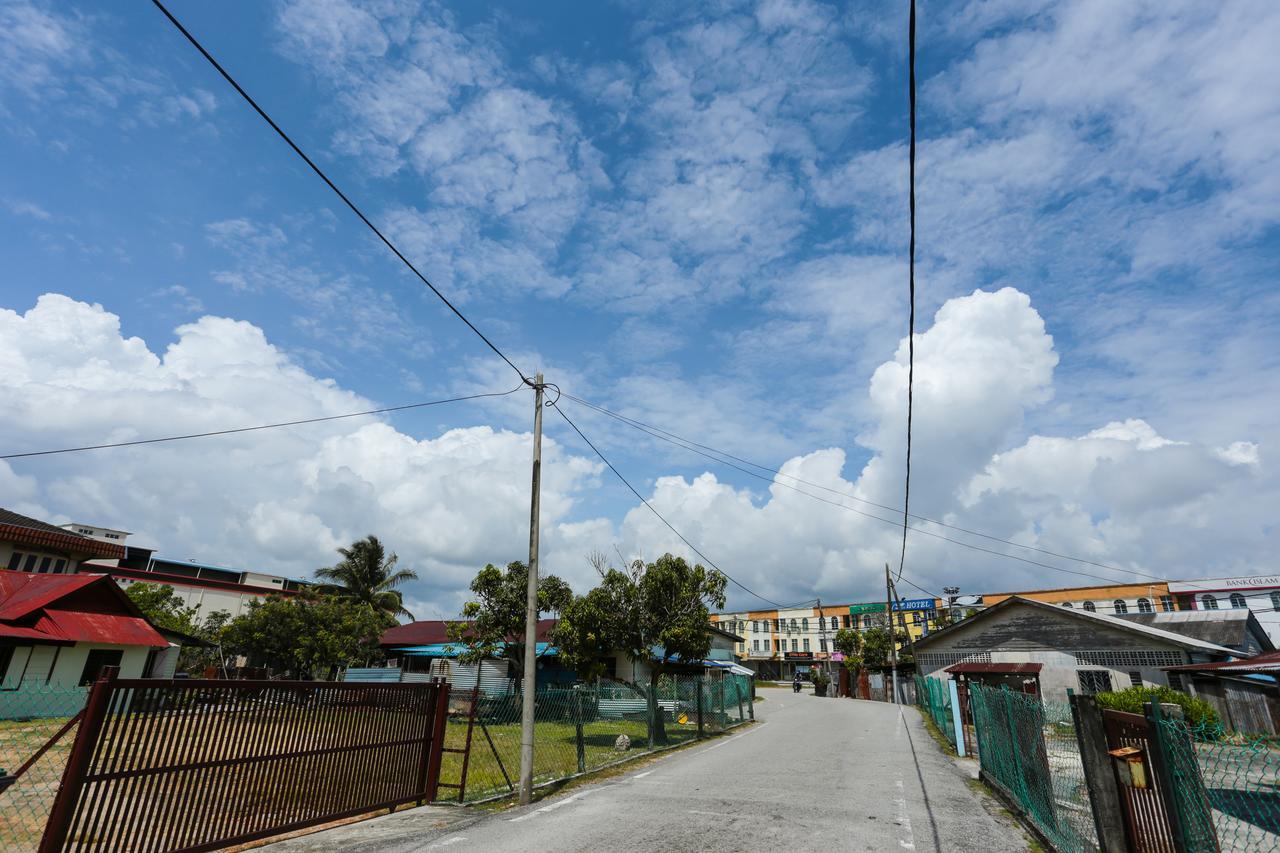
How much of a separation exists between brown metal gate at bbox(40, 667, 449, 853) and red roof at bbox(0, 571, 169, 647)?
1933cm

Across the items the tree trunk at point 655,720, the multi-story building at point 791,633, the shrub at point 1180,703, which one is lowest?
the tree trunk at point 655,720

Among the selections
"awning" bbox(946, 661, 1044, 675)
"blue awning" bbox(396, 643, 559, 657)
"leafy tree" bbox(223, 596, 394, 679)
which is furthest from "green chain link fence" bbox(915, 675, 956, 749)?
"leafy tree" bbox(223, 596, 394, 679)

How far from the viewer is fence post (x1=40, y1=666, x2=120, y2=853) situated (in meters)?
5.68

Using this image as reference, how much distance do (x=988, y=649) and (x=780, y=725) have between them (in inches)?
532

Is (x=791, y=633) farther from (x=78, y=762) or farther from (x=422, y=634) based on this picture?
(x=78, y=762)

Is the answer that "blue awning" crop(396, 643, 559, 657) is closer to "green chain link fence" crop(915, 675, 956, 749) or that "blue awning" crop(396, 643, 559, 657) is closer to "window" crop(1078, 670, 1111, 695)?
"green chain link fence" crop(915, 675, 956, 749)

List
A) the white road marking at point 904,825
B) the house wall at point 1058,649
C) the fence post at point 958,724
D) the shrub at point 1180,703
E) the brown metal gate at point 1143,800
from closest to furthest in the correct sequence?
the brown metal gate at point 1143,800
the white road marking at point 904,825
the fence post at point 958,724
the shrub at point 1180,703
the house wall at point 1058,649

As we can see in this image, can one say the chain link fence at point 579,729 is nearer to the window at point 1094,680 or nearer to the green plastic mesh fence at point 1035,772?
the green plastic mesh fence at point 1035,772

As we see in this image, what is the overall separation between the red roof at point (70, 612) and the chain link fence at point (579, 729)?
1260 cm

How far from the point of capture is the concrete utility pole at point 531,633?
1061 centimetres

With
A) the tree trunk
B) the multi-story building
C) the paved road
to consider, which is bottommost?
the paved road

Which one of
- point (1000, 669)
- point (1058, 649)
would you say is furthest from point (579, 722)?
point (1058, 649)

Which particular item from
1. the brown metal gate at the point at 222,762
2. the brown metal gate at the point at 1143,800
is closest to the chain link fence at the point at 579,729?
the brown metal gate at the point at 222,762

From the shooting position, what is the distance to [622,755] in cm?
1573
